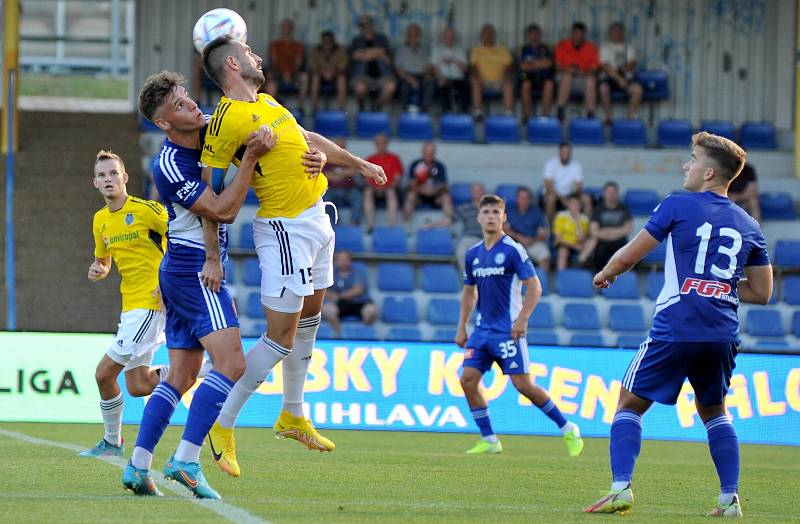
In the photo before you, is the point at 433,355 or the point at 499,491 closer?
the point at 499,491

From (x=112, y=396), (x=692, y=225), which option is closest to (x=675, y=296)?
(x=692, y=225)

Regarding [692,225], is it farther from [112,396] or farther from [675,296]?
[112,396]

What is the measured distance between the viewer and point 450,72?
70.8 feet

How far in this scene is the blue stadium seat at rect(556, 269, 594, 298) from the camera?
60.8ft

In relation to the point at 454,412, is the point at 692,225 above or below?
above

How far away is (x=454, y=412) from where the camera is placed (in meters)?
14.3

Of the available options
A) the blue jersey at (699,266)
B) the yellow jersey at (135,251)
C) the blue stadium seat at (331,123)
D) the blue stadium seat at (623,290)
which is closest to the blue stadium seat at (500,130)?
the blue stadium seat at (331,123)

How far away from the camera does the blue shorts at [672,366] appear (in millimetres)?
6586

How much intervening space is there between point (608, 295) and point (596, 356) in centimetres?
466

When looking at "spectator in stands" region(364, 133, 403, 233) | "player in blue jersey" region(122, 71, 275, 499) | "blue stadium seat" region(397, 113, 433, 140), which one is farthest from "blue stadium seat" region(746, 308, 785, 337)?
"player in blue jersey" region(122, 71, 275, 499)

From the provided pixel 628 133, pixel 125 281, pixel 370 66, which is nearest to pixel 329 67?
pixel 370 66

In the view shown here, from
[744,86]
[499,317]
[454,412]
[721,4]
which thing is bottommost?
[454,412]

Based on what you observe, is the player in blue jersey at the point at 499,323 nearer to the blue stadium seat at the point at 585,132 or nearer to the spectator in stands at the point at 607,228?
the spectator in stands at the point at 607,228

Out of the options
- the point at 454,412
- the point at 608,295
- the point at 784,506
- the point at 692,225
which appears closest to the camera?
the point at 692,225
